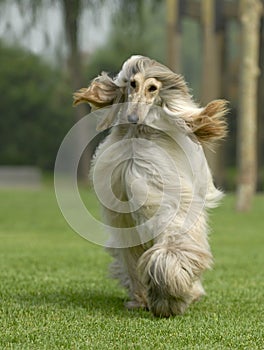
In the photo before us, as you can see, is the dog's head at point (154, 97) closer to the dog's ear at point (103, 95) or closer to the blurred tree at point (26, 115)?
the dog's ear at point (103, 95)

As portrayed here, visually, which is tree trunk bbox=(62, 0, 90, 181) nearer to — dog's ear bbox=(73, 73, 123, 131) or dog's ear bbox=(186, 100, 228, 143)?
dog's ear bbox=(73, 73, 123, 131)

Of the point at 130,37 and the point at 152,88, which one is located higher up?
the point at 130,37

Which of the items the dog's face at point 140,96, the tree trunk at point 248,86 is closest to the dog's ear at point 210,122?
the dog's face at point 140,96

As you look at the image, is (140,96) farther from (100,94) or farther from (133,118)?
(100,94)

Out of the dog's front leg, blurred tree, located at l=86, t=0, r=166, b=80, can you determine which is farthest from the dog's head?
blurred tree, located at l=86, t=0, r=166, b=80

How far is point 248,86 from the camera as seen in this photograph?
1617cm

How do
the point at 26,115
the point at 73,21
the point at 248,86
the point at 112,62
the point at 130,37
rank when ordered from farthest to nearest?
the point at 112,62
the point at 26,115
the point at 130,37
the point at 73,21
the point at 248,86

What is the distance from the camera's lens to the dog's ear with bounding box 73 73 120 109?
5422 mm

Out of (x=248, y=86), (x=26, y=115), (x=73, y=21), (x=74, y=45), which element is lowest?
(x=26, y=115)

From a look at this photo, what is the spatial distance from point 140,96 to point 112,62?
35.4m

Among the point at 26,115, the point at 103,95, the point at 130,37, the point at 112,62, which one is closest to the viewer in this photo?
the point at 103,95

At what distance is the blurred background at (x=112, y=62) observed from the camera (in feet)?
54.6

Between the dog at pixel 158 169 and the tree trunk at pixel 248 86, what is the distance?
10.9m

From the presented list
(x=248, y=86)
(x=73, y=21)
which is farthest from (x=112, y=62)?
(x=248, y=86)
